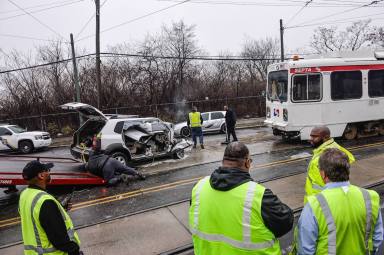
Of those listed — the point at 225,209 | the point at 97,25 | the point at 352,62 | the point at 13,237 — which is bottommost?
the point at 13,237

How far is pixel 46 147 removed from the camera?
59.5 feet

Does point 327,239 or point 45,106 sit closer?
point 327,239

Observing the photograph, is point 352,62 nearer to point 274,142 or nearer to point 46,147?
point 274,142

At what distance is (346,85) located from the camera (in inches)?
499

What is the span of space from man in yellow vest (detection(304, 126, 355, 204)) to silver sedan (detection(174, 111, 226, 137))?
14.0 meters

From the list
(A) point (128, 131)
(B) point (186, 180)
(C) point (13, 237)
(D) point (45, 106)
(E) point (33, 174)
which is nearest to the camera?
(E) point (33, 174)

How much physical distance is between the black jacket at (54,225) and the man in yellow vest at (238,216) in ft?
4.27

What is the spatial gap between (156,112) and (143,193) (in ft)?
56.3

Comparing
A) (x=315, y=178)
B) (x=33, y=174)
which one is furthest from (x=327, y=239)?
(x=33, y=174)

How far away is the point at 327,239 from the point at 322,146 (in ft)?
6.54

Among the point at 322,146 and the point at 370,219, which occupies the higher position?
the point at 322,146

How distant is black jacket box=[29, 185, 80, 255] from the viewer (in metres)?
2.96

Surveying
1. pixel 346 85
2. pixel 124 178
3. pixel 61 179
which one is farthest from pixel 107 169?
pixel 346 85

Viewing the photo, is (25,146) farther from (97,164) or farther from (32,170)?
(32,170)
